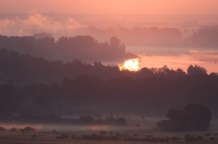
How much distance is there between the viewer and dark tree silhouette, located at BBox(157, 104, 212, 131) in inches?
1380

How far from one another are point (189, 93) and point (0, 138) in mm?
20484

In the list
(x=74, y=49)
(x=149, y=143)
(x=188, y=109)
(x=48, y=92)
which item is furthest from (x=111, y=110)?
(x=74, y=49)

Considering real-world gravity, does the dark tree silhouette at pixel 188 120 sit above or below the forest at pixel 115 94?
below

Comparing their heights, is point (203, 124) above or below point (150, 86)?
below

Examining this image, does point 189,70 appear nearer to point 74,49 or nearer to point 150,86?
point 150,86

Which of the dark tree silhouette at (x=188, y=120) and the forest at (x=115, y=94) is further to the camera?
the forest at (x=115, y=94)

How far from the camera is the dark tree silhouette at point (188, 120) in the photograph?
3506 centimetres

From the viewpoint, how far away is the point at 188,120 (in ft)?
116

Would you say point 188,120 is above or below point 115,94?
below

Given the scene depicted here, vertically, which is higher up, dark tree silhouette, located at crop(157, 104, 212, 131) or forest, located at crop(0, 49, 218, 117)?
forest, located at crop(0, 49, 218, 117)

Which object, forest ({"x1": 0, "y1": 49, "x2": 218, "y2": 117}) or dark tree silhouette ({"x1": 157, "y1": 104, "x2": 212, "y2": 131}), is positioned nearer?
dark tree silhouette ({"x1": 157, "y1": 104, "x2": 212, "y2": 131})

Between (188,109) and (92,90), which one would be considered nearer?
(188,109)

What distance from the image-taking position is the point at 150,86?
146 feet

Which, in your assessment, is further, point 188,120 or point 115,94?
point 115,94
